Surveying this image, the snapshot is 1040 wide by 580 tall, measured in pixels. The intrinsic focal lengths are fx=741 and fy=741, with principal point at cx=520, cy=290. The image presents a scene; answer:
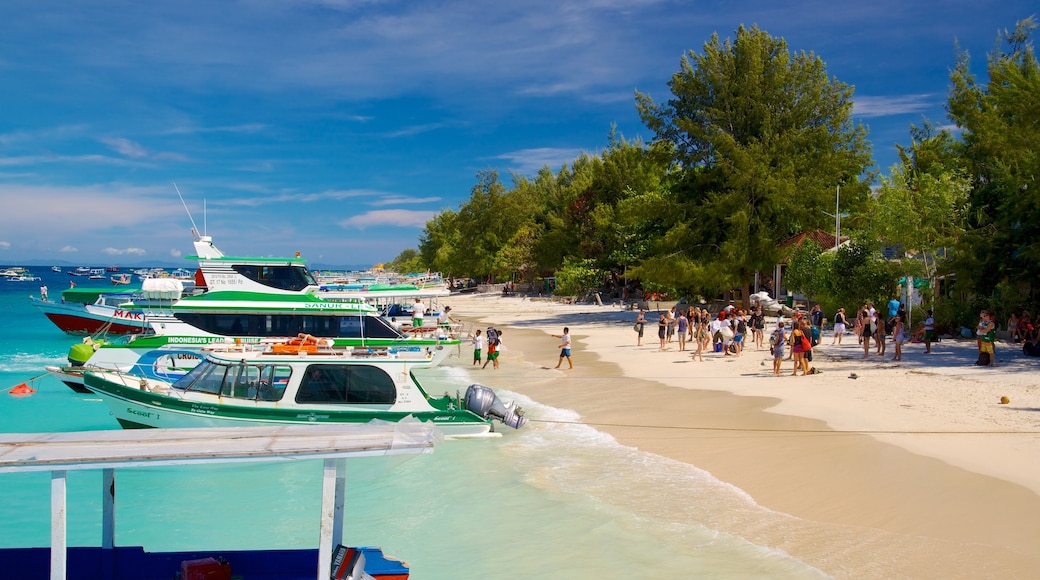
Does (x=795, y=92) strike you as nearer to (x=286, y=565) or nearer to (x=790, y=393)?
(x=790, y=393)

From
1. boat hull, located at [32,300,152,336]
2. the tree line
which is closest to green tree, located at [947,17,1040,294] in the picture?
the tree line

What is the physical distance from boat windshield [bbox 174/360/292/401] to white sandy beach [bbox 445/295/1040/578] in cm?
588

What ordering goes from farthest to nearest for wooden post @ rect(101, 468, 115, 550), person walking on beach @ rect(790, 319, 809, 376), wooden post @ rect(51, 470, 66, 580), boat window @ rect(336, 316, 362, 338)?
boat window @ rect(336, 316, 362, 338), person walking on beach @ rect(790, 319, 809, 376), wooden post @ rect(101, 468, 115, 550), wooden post @ rect(51, 470, 66, 580)

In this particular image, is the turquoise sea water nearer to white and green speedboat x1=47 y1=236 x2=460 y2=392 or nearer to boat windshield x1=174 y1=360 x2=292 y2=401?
boat windshield x1=174 y1=360 x2=292 y2=401

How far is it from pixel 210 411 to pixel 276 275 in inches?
519

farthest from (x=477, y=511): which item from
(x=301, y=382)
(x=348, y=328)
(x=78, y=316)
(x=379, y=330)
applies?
(x=78, y=316)

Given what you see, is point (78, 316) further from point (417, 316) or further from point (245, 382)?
point (245, 382)

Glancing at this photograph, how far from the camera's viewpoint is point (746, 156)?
116 feet

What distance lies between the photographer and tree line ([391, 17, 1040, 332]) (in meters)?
23.9

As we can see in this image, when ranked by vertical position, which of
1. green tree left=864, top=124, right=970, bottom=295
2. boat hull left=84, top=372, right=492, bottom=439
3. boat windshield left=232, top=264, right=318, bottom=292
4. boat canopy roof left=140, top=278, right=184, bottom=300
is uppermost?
→ green tree left=864, top=124, right=970, bottom=295

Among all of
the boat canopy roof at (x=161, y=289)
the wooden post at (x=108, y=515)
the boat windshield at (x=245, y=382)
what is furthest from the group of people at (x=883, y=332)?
the boat canopy roof at (x=161, y=289)

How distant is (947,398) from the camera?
646 inches

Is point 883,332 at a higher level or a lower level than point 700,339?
higher

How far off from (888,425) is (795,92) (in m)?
27.6
